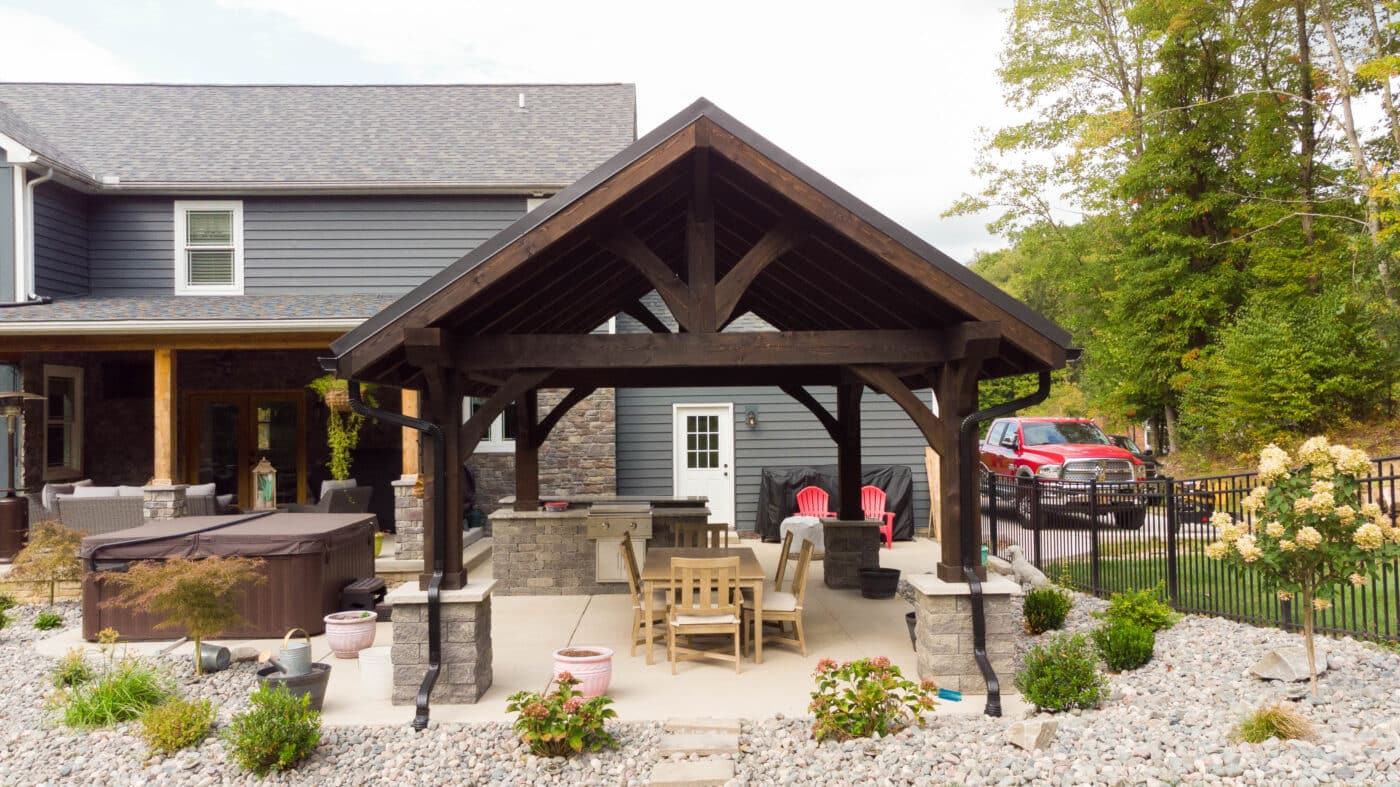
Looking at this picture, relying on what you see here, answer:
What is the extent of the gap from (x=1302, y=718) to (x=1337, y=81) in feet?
63.1

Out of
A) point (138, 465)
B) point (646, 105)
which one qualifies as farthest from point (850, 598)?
point (646, 105)

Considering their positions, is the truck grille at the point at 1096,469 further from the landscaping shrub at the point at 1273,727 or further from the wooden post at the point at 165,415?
the wooden post at the point at 165,415

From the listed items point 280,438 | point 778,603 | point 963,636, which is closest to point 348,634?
point 778,603

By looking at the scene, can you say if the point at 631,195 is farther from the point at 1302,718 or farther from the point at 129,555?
the point at 129,555

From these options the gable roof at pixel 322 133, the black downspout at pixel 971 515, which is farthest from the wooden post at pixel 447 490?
the gable roof at pixel 322 133

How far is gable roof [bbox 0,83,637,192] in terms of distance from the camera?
13.8 m

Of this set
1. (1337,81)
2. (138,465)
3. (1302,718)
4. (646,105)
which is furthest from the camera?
(646,105)

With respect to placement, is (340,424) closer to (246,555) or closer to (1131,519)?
(246,555)

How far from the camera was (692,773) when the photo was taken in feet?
15.8

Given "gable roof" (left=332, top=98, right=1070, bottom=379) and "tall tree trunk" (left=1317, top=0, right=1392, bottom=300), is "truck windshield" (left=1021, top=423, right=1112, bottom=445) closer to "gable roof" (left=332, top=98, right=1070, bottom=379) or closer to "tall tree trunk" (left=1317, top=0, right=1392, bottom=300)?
"tall tree trunk" (left=1317, top=0, right=1392, bottom=300)

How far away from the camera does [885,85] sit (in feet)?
78.8

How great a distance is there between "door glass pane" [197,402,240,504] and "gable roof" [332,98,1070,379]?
9.30 meters

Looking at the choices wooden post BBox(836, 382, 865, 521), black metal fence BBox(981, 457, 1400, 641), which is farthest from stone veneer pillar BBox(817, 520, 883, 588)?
black metal fence BBox(981, 457, 1400, 641)

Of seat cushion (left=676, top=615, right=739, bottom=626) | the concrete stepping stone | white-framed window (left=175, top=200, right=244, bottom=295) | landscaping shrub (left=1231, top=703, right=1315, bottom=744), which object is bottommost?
the concrete stepping stone
